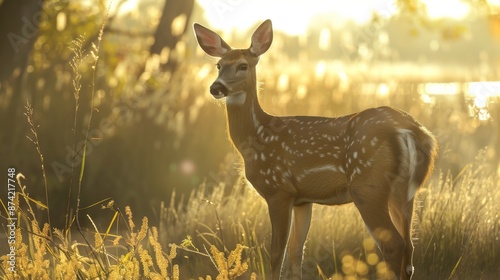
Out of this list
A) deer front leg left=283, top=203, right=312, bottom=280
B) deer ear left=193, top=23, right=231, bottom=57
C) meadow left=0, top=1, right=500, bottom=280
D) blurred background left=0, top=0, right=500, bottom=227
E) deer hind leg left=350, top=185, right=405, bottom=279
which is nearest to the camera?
deer hind leg left=350, top=185, right=405, bottom=279

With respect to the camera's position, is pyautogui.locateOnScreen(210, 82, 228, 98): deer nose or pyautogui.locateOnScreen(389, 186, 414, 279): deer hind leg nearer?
pyautogui.locateOnScreen(389, 186, 414, 279): deer hind leg

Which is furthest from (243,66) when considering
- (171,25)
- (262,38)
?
(171,25)

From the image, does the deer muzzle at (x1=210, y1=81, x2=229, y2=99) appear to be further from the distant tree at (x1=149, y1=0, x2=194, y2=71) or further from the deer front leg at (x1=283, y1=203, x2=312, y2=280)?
the distant tree at (x1=149, y1=0, x2=194, y2=71)

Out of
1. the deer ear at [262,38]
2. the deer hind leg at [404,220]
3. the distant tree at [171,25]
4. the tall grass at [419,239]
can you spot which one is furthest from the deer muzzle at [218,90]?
the distant tree at [171,25]

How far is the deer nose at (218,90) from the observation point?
5.86 m

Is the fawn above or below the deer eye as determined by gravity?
below

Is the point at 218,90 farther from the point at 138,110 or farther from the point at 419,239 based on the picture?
the point at 138,110

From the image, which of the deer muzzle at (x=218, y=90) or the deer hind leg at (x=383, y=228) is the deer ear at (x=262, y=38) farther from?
the deer hind leg at (x=383, y=228)

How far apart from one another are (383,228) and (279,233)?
→ 704 mm

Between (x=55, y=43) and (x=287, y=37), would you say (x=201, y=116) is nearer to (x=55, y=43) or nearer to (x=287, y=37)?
(x=55, y=43)

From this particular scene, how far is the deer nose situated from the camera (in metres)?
5.86

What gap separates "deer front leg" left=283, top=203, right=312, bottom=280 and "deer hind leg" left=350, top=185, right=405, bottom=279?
0.76 metres

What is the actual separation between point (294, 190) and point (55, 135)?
4.82 m

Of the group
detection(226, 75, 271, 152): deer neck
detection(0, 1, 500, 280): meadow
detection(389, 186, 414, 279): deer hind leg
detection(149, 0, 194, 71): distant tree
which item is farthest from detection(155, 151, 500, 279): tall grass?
detection(149, 0, 194, 71): distant tree
